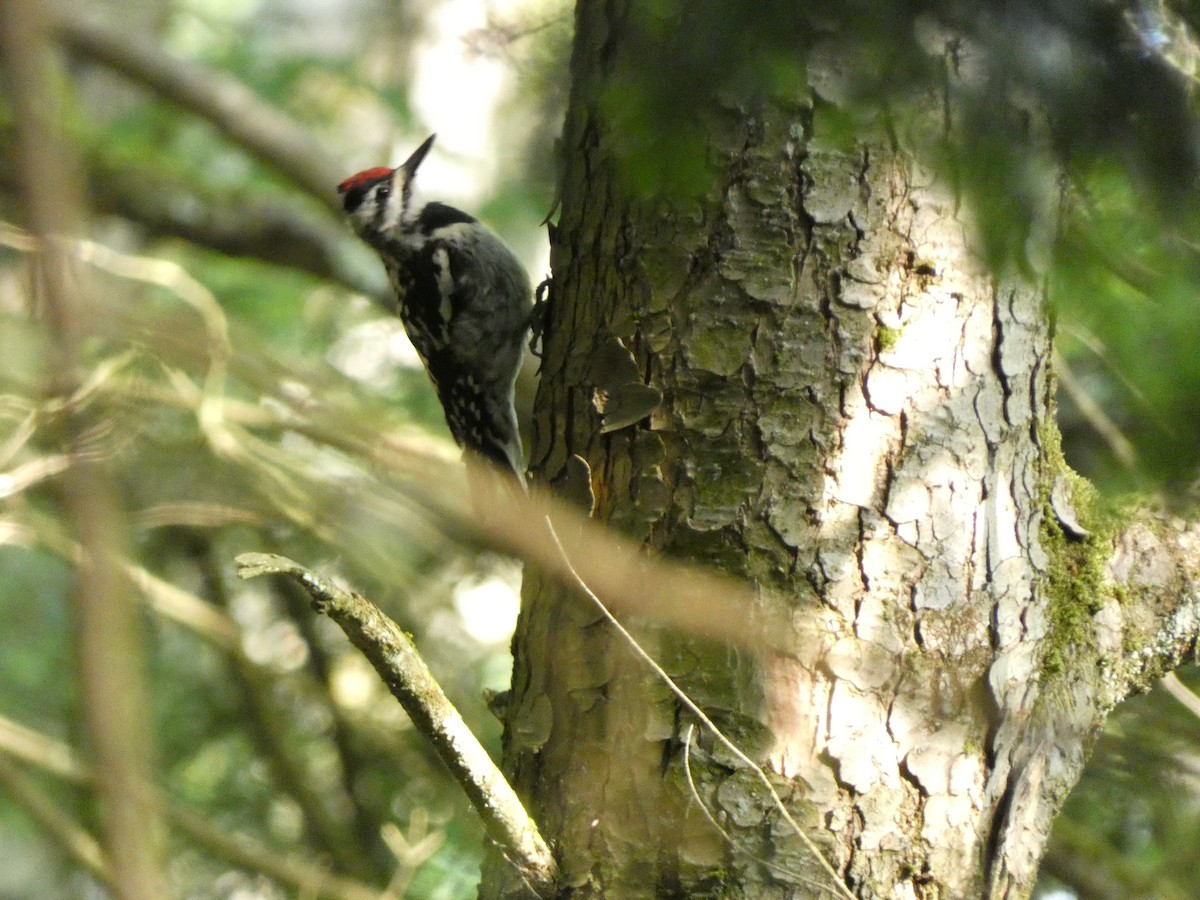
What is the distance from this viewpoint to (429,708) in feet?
4.80

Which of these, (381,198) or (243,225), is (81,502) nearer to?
(381,198)

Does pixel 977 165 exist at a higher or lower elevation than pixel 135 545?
A: lower

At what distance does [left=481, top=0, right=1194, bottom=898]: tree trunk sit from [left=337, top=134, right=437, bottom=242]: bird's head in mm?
2165

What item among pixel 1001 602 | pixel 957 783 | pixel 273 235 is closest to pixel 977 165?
pixel 1001 602

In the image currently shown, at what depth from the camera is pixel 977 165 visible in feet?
3.59

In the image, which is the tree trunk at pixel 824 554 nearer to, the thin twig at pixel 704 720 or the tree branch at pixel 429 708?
the thin twig at pixel 704 720

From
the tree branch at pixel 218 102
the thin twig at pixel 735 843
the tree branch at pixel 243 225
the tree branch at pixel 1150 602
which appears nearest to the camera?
the thin twig at pixel 735 843

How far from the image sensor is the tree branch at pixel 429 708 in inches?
52.5

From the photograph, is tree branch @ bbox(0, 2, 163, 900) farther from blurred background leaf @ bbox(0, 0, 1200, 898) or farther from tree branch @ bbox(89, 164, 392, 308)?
tree branch @ bbox(89, 164, 392, 308)

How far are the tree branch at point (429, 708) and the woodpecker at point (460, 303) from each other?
5.95 feet

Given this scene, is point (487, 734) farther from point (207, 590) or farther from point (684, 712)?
point (684, 712)

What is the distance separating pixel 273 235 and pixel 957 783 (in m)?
3.90

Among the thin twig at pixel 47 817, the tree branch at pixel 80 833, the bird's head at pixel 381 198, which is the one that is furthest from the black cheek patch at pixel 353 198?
the thin twig at pixel 47 817

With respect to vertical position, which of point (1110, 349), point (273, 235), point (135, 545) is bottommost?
point (1110, 349)
